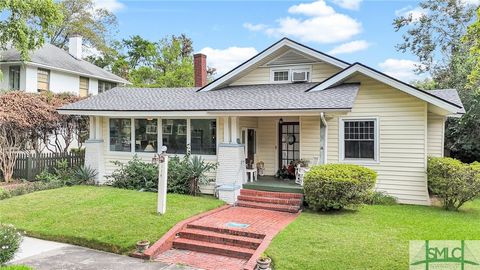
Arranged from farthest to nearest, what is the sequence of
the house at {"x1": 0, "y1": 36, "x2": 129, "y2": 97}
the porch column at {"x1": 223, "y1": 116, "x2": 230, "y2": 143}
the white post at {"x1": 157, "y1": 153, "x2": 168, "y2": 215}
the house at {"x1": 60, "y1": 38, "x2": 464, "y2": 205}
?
the house at {"x1": 0, "y1": 36, "x2": 129, "y2": 97}
the porch column at {"x1": 223, "y1": 116, "x2": 230, "y2": 143}
the house at {"x1": 60, "y1": 38, "x2": 464, "y2": 205}
the white post at {"x1": 157, "y1": 153, "x2": 168, "y2": 215}

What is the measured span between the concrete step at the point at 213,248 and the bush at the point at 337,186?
3.07 m

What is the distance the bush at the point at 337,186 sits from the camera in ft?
30.7

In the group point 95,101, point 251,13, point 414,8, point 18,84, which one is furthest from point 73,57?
point 414,8

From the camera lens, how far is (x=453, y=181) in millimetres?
9797

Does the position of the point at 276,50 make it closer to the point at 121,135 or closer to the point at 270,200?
the point at 270,200

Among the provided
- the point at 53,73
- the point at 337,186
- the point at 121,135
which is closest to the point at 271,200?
the point at 337,186

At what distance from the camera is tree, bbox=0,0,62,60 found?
7098 mm

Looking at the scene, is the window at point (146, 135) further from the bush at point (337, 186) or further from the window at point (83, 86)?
the window at point (83, 86)

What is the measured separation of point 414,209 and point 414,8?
22.3 metres

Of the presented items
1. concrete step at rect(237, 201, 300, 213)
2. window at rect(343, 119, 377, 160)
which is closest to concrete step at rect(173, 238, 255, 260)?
concrete step at rect(237, 201, 300, 213)

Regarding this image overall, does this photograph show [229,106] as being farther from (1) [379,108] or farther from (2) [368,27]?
(2) [368,27]

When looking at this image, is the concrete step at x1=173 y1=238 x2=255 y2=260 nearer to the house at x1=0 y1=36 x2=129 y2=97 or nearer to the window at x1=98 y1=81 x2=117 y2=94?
the house at x1=0 y1=36 x2=129 y2=97

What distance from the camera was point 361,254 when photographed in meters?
6.63

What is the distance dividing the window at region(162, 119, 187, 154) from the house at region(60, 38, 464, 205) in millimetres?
39
